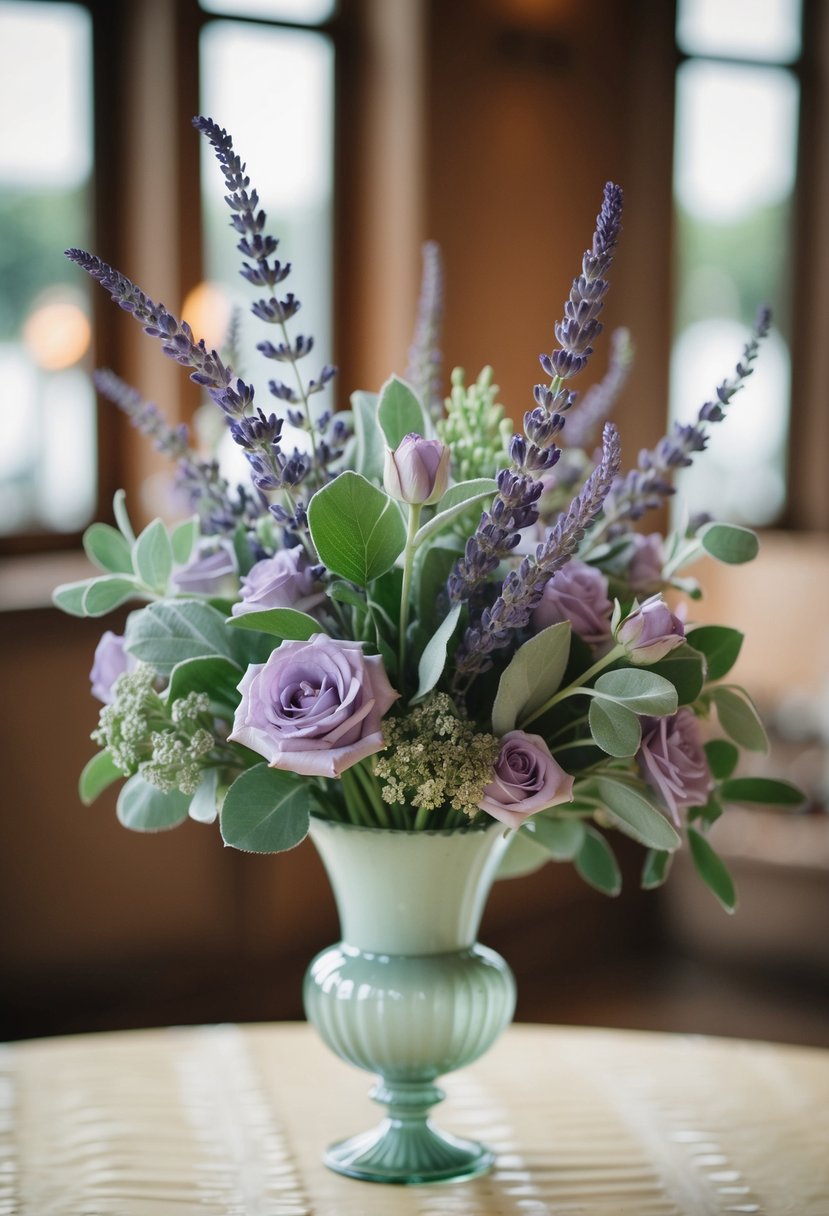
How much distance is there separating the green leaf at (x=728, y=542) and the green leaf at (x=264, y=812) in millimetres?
363

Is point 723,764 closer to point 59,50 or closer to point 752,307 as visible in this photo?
point 59,50

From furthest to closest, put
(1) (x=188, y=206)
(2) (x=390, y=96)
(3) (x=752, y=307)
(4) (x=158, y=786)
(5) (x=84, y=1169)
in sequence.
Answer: (3) (x=752, y=307) < (2) (x=390, y=96) < (1) (x=188, y=206) < (5) (x=84, y=1169) < (4) (x=158, y=786)

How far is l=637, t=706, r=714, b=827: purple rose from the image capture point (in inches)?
41.4

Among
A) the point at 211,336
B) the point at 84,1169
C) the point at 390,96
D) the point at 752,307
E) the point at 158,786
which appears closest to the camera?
the point at 158,786

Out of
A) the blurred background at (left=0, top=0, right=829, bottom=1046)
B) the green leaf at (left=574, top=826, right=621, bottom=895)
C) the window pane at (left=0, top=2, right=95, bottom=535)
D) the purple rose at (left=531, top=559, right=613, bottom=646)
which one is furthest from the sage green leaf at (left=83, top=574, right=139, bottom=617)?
the window pane at (left=0, top=2, right=95, bottom=535)

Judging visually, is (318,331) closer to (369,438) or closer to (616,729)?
(369,438)

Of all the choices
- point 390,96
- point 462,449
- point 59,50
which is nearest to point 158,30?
point 59,50

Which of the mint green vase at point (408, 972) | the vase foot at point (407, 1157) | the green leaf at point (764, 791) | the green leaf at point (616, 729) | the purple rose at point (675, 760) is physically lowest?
the vase foot at point (407, 1157)

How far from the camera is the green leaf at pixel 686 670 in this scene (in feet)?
3.52

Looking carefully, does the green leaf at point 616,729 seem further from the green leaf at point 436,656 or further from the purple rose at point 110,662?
the purple rose at point 110,662

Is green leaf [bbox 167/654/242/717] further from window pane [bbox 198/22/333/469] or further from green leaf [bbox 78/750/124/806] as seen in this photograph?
window pane [bbox 198/22/333/469]

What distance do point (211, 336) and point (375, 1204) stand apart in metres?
2.38

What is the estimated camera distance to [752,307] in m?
4.91

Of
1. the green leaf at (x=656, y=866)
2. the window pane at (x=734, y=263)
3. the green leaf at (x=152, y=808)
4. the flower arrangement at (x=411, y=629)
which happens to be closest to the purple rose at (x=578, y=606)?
the flower arrangement at (x=411, y=629)
